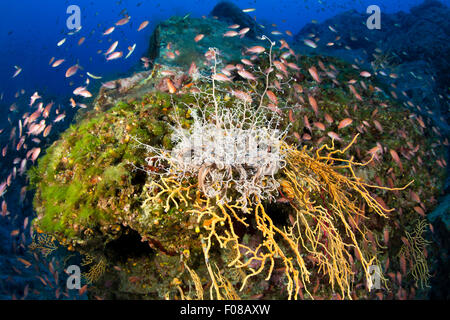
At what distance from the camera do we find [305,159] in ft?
10.8

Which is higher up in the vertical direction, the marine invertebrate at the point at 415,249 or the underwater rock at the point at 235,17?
the underwater rock at the point at 235,17

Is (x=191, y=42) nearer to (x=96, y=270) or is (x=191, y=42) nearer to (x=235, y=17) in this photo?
(x=96, y=270)

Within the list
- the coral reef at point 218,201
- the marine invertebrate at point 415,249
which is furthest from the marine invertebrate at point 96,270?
the marine invertebrate at point 415,249

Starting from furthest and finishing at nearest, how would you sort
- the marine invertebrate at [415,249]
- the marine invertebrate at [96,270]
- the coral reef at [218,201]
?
the marine invertebrate at [415,249], the marine invertebrate at [96,270], the coral reef at [218,201]

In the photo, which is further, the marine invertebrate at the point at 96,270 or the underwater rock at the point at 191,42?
the underwater rock at the point at 191,42

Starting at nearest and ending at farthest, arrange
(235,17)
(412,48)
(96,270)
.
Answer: (96,270)
(412,48)
(235,17)

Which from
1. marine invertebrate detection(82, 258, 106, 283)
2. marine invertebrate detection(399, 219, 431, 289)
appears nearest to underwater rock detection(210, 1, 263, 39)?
marine invertebrate detection(399, 219, 431, 289)

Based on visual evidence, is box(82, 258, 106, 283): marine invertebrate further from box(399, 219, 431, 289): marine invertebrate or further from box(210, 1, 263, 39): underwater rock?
box(210, 1, 263, 39): underwater rock

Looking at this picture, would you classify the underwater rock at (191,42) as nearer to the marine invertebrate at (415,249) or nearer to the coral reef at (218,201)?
the coral reef at (218,201)

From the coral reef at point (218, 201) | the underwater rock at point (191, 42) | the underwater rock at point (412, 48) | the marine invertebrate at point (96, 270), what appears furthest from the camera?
the underwater rock at point (412, 48)

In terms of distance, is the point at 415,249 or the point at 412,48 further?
the point at 412,48

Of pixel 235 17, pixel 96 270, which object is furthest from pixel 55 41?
pixel 96 270

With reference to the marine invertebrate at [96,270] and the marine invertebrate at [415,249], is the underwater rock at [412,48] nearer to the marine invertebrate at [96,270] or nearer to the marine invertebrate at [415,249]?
the marine invertebrate at [415,249]

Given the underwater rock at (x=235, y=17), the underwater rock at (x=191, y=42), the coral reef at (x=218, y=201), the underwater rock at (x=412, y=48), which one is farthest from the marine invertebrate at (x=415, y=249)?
the underwater rock at (x=235, y=17)
